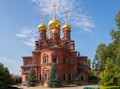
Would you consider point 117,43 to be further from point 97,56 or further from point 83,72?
point 97,56

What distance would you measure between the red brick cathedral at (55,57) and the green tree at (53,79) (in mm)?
2347

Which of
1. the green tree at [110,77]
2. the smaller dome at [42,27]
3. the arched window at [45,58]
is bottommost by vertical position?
the green tree at [110,77]

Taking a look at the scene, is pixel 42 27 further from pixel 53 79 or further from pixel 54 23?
pixel 53 79

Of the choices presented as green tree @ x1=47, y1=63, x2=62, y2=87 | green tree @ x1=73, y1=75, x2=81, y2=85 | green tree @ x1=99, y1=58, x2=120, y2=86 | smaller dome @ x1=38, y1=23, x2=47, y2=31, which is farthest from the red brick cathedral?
green tree @ x1=99, y1=58, x2=120, y2=86

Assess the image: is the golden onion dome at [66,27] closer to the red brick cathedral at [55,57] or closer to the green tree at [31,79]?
the red brick cathedral at [55,57]

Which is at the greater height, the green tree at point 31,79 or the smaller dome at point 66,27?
the smaller dome at point 66,27

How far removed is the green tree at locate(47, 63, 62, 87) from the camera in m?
54.5

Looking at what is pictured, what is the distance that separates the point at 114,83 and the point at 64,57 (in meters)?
21.6

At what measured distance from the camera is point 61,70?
58031mm

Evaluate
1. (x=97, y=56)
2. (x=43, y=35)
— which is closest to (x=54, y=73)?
(x=43, y=35)

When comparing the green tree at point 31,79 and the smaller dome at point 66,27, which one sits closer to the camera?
the green tree at point 31,79

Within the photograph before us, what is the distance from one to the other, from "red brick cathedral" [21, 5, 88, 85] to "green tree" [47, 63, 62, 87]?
2.35 meters

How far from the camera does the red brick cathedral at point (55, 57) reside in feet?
190

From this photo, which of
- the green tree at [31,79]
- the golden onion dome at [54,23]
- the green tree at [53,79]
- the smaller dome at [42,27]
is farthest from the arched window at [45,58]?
the golden onion dome at [54,23]
